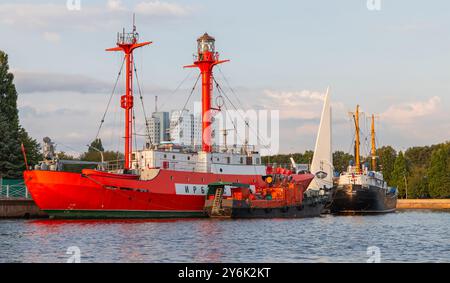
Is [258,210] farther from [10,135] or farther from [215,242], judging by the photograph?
[10,135]

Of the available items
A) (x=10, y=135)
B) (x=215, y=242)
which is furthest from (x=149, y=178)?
(x=215, y=242)

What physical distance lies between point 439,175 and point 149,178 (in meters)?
85.4

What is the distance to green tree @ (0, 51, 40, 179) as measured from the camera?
2963 inches

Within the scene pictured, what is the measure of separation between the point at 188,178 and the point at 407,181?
87.2 m

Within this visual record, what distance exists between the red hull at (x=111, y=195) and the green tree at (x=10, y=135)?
15.0 metres

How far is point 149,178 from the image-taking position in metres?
66.5

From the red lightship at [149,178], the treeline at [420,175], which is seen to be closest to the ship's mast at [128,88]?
the red lightship at [149,178]

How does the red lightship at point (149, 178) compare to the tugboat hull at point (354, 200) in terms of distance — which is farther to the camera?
the tugboat hull at point (354, 200)

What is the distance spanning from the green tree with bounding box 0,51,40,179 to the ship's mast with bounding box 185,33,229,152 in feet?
67.2

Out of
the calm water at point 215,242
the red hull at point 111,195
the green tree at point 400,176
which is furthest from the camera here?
the green tree at point 400,176

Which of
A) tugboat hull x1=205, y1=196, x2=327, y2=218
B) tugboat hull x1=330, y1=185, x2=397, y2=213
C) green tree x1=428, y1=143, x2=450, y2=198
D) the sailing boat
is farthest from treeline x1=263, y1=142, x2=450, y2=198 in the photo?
tugboat hull x1=205, y1=196, x2=327, y2=218

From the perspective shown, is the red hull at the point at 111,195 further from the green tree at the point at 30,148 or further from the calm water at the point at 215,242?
the green tree at the point at 30,148

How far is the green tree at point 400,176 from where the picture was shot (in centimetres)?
14388

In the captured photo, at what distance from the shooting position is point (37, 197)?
6097 centimetres
